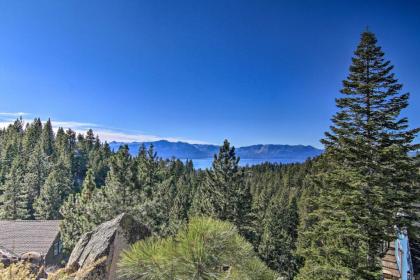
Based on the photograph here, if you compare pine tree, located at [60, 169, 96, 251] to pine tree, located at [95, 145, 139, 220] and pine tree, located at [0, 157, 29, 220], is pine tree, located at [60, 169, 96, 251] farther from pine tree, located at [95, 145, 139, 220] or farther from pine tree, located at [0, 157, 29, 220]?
pine tree, located at [0, 157, 29, 220]

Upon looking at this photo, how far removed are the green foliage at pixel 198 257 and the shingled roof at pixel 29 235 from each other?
24009 mm

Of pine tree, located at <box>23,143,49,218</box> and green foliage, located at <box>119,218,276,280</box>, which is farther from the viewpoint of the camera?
pine tree, located at <box>23,143,49,218</box>

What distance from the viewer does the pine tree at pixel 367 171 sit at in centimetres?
1009

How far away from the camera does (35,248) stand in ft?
75.6

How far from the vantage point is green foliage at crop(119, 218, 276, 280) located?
8.09ft

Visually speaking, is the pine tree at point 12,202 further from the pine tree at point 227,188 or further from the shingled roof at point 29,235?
the pine tree at point 227,188

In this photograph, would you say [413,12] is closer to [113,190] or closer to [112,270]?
[112,270]

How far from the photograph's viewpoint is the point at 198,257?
2.49 m

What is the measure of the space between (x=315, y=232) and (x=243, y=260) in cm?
1108

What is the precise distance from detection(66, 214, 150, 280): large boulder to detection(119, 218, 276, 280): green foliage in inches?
76.0

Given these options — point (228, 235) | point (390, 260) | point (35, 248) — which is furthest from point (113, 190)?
point (228, 235)

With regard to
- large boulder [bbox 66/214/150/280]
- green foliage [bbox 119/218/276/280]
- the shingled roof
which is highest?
green foliage [bbox 119/218/276/280]

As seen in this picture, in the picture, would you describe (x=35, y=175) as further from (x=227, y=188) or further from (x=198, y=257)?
(x=198, y=257)

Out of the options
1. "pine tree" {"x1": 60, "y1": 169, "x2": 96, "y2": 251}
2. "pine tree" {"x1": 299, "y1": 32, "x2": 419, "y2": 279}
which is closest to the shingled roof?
"pine tree" {"x1": 60, "y1": 169, "x2": 96, "y2": 251}
